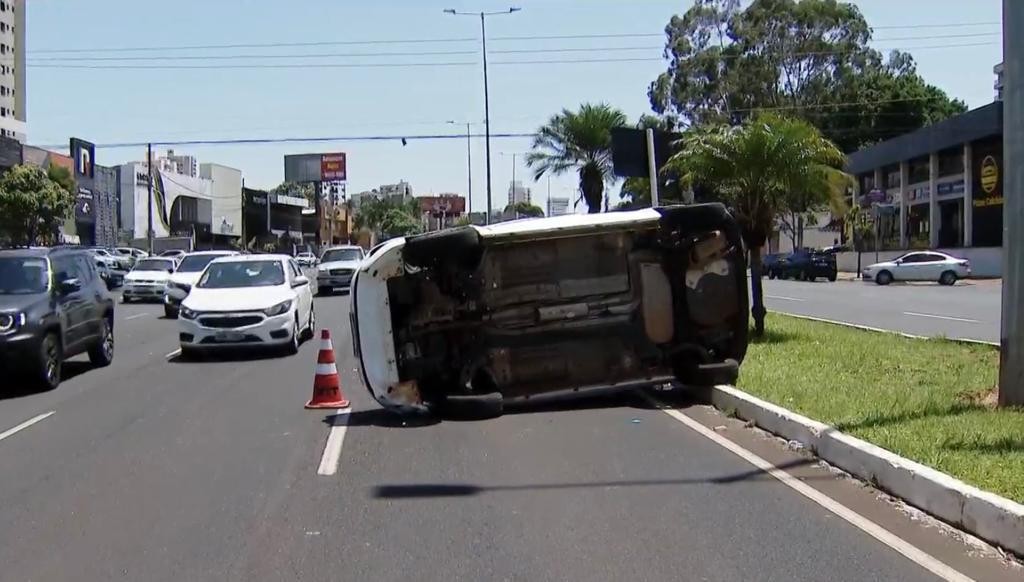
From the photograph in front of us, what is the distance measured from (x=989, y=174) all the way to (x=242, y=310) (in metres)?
39.6

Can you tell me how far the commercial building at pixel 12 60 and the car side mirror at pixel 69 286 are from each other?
322 feet

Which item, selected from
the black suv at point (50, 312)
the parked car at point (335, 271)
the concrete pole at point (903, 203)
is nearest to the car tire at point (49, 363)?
the black suv at point (50, 312)

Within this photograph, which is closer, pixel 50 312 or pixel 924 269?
pixel 50 312

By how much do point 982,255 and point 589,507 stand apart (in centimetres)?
4514

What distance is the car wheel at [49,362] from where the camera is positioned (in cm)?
1317

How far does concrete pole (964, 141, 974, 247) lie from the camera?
1885 inches

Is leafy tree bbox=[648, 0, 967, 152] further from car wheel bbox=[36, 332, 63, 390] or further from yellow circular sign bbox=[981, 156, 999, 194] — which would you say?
car wheel bbox=[36, 332, 63, 390]

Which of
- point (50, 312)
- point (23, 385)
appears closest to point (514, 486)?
point (50, 312)

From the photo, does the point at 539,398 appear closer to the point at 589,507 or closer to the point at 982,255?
the point at 589,507

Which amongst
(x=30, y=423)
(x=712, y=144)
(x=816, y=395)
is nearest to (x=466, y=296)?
(x=816, y=395)

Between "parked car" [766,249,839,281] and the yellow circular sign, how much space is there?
24.9 ft

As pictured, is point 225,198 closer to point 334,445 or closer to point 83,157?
point 83,157

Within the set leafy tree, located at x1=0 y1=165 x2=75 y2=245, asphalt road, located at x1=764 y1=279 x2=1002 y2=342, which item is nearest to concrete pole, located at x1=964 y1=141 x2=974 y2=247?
asphalt road, located at x1=764 y1=279 x2=1002 y2=342

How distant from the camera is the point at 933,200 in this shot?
175 ft
